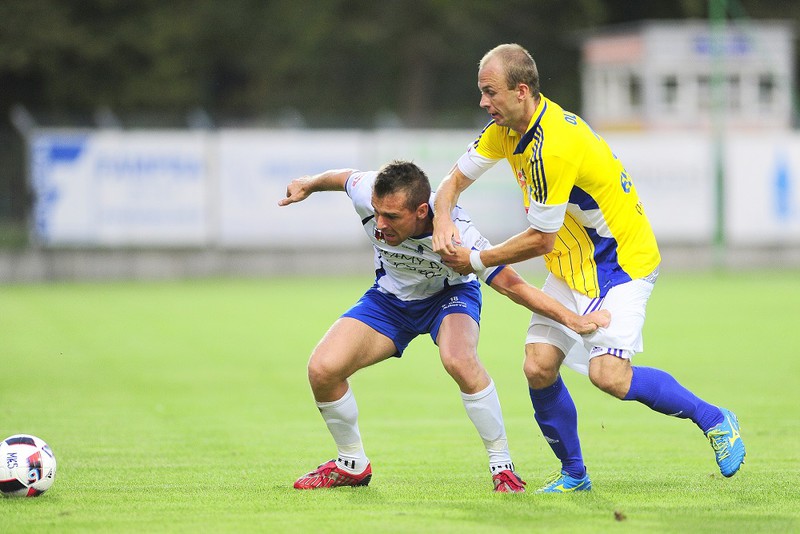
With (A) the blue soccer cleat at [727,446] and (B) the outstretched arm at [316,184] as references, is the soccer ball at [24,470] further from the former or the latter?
(A) the blue soccer cleat at [727,446]

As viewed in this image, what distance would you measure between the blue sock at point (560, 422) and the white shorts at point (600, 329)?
0.20 meters

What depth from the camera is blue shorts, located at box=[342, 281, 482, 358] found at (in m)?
7.00

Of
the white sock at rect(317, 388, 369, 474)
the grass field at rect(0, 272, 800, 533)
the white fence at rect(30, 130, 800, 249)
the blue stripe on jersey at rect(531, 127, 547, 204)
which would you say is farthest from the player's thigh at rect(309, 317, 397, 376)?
the white fence at rect(30, 130, 800, 249)

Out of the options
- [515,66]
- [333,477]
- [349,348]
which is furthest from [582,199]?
[333,477]

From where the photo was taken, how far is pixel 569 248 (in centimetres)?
675

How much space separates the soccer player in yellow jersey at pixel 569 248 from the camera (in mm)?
6305

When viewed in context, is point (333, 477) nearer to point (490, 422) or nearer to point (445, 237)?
point (490, 422)

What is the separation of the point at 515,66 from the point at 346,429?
2218 millimetres

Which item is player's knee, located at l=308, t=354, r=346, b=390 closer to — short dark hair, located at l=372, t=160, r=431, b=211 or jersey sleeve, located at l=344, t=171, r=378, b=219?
jersey sleeve, located at l=344, t=171, r=378, b=219

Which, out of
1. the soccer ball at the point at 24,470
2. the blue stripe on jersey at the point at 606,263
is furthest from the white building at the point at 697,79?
the soccer ball at the point at 24,470

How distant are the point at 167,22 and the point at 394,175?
129ft

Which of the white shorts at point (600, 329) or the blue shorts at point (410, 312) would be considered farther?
the blue shorts at point (410, 312)

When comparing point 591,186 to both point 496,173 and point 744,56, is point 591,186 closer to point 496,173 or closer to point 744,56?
point 496,173

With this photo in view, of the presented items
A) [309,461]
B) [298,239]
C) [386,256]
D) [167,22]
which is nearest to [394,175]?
[386,256]
